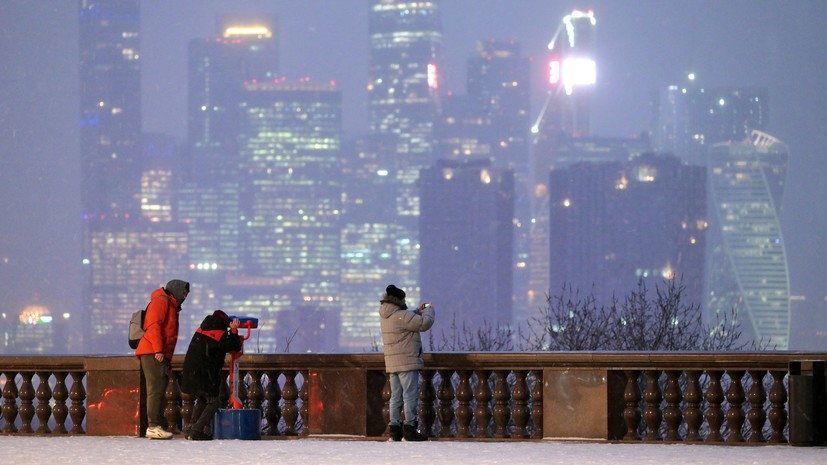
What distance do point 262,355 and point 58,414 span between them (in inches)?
91.0

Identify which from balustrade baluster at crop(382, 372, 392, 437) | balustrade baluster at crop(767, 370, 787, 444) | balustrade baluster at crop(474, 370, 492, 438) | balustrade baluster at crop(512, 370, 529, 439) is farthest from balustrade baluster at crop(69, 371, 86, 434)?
balustrade baluster at crop(767, 370, 787, 444)

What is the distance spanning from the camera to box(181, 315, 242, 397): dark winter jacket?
53.7ft

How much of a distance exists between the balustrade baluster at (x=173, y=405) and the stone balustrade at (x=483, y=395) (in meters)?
0.01

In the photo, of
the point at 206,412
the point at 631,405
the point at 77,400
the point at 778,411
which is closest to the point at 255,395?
the point at 206,412

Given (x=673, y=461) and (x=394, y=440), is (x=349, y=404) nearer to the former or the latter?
(x=394, y=440)

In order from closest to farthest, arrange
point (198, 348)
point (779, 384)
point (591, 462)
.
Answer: point (591, 462), point (779, 384), point (198, 348)

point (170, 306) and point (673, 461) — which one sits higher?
point (170, 306)

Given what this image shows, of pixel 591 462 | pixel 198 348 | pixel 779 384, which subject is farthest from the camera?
pixel 198 348

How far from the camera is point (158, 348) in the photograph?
54.5 feet

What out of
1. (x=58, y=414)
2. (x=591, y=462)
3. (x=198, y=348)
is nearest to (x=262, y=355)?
(x=198, y=348)

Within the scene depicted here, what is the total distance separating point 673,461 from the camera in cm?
1375

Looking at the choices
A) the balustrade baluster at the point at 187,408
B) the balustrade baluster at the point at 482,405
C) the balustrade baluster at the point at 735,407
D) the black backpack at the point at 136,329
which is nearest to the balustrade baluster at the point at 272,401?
the balustrade baluster at the point at 187,408

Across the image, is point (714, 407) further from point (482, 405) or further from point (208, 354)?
point (208, 354)

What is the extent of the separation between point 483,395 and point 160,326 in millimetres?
3380
